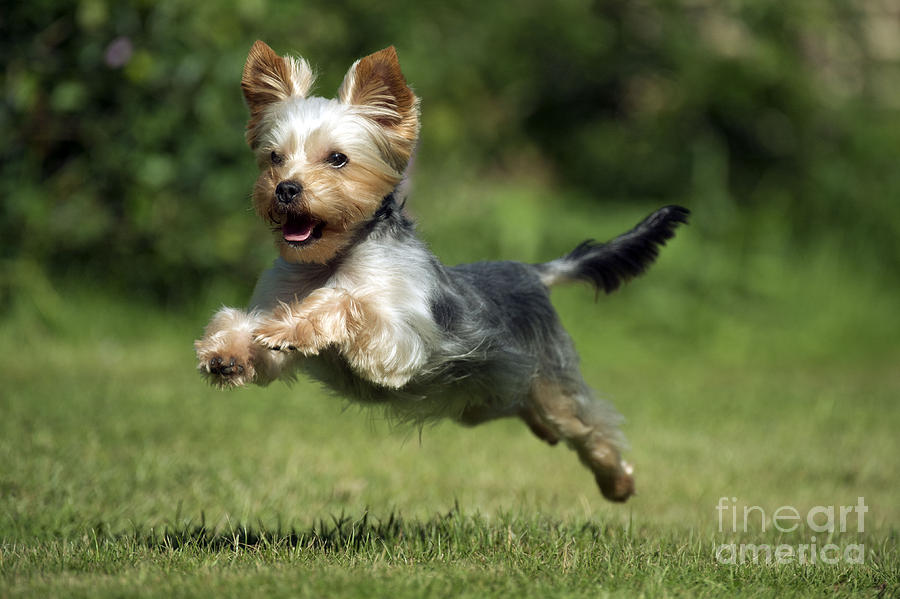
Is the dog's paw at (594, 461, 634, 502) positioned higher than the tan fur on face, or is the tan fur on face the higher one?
the tan fur on face

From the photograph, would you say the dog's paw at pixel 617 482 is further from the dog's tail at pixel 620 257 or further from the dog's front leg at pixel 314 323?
the dog's front leg at pixel 314 323

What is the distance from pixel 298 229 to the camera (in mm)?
4145

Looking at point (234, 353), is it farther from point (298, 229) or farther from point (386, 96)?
point (386, 96)

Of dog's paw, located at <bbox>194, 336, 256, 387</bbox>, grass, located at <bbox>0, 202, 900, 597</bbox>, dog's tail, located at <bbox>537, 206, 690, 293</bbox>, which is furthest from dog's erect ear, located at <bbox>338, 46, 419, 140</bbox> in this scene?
dog's tail, located at <bbox>537, 206, 690, 293</bbox>

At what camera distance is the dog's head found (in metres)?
4.09

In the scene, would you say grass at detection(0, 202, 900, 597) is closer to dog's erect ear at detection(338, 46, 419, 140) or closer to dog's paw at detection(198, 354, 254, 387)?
dog's paw at detection(198, 354, 254, 387)

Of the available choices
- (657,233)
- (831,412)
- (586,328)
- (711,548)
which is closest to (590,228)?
(586,328)

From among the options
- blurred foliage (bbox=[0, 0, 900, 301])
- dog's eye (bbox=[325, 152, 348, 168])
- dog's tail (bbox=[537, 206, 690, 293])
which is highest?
blurred foliage (bbox=[0, 0, 900, 301])

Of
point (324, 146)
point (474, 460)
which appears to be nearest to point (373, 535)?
point (324, 146)

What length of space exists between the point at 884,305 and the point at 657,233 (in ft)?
26.1

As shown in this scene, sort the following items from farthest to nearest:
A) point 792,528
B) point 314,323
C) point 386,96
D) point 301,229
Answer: point 792,528 → point 386,96 → point 301,229 → point 314,323

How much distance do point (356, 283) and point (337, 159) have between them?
1.56 ft

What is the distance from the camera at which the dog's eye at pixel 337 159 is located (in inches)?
164

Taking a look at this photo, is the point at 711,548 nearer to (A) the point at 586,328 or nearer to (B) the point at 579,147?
(A) the point at 586,328
